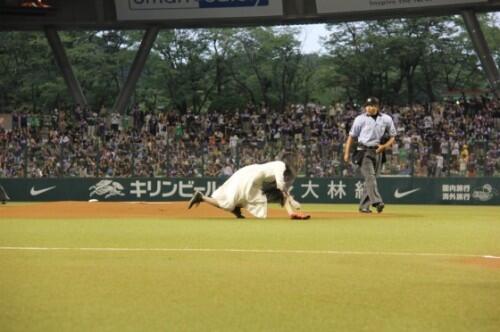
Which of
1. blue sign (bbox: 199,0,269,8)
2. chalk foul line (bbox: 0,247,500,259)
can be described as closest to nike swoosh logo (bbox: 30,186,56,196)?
blue sign (bbox: 199,0,269,8)

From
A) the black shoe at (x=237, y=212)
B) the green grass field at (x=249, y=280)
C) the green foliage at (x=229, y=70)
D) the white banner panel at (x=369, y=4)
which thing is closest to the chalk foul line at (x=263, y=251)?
the green grass field at (x=249, y=280)

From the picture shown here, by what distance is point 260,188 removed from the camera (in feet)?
57.5

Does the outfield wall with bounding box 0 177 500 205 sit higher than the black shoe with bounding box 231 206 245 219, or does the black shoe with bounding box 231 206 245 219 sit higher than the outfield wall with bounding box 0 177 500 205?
the black shoe with bounding box 231 206 245 219

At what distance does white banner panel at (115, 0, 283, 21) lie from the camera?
140 feet

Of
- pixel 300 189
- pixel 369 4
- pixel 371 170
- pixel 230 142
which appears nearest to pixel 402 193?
pixel 300 189

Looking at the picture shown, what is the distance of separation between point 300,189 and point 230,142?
3220 mm

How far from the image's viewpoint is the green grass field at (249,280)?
644cm

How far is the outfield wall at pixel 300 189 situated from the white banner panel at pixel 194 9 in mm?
10449

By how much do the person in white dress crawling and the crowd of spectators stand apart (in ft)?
40.7

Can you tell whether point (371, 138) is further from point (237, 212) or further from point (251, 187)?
point (251, 187)

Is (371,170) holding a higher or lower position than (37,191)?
higher

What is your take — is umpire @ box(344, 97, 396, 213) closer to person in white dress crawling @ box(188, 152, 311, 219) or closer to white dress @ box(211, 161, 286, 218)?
person in white dress crawling @ box(188, 152, 311, 219)

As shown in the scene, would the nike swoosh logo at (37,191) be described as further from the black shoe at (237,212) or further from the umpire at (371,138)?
the black shoe at (237,212)

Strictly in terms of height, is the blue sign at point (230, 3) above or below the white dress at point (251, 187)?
above
